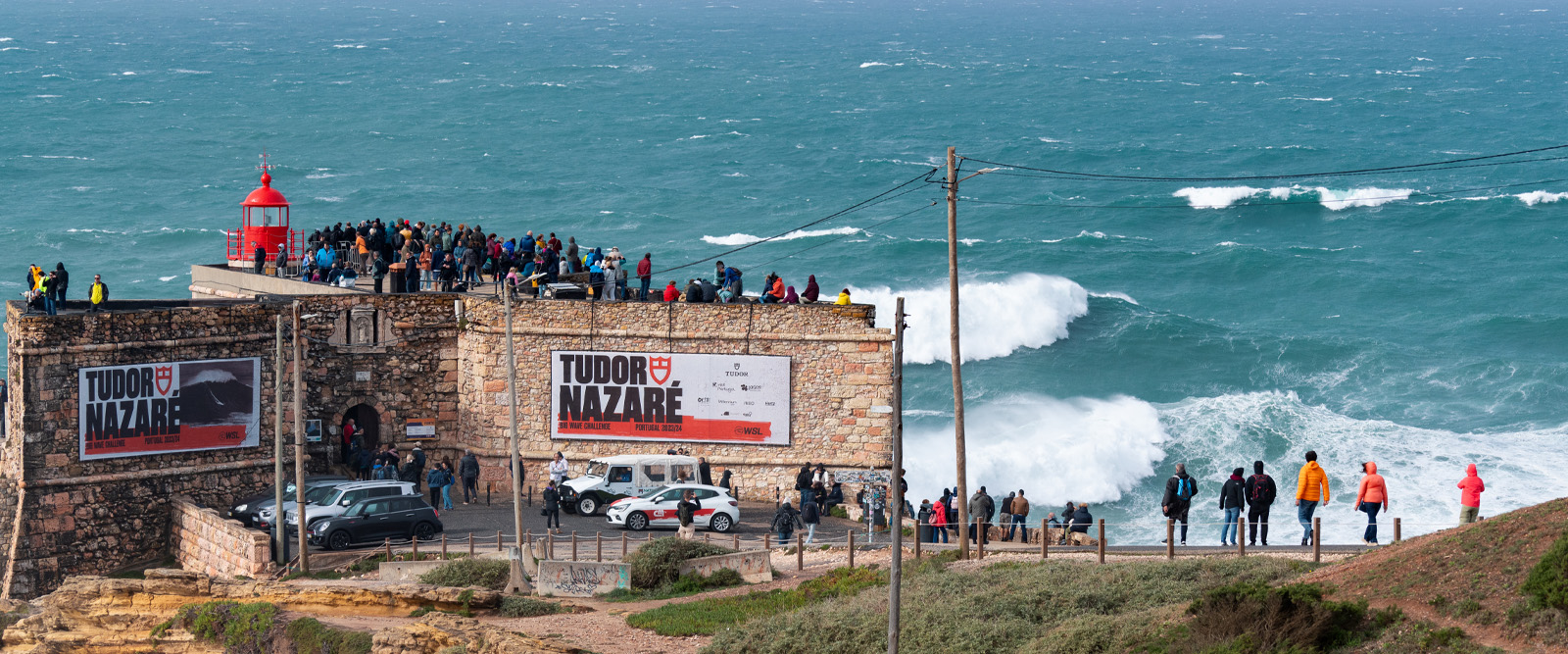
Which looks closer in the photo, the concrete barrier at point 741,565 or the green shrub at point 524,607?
the green shrub at point 524,607

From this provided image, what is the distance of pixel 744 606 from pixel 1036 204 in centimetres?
5764

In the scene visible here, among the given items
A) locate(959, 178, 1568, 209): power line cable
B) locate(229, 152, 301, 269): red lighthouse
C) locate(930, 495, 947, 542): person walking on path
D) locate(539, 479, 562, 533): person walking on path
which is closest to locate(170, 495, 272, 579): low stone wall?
locate(539, 479, 562, 533): person walking on path

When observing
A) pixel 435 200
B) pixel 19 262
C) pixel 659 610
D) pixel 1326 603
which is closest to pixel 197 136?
pixel 435 200

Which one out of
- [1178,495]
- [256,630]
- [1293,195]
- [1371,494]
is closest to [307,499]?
[256,630]

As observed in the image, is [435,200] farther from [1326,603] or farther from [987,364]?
[1326,603]

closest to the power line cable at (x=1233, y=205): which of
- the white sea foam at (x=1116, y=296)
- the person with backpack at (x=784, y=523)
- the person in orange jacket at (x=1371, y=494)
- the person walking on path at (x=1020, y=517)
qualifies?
the white sea foam at (x=1116, y=296)

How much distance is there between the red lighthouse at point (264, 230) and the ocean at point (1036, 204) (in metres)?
19.0

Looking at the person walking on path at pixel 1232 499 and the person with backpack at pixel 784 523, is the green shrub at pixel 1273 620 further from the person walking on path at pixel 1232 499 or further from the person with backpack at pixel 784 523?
the person with backpack at pixel 784 523

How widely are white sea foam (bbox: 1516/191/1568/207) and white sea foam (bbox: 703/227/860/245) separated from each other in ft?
112

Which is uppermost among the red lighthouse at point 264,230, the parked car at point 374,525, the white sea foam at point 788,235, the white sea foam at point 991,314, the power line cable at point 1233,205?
the power line cable at point 1233,205

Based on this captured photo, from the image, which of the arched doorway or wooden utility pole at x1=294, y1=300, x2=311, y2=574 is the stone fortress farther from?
wooden utility pole at x1=294, y1=300, x2=311, y2=574

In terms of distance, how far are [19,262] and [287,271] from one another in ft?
121

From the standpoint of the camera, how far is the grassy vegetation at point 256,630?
24578 millimetres

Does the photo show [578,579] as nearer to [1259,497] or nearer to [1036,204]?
[1259,497]
